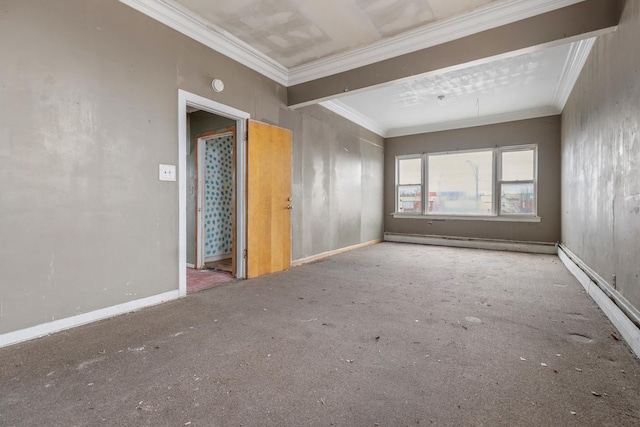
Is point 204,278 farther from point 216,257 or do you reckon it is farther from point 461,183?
point 461,183

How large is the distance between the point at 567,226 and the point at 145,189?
20.5 feet

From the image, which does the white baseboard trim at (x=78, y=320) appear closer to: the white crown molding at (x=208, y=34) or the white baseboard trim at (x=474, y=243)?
the white crown molding at (x=208, y=34)

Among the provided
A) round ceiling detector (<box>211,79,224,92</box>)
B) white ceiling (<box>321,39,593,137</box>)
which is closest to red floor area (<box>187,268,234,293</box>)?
round ceiling detector (<box>211,79,224,92</box>)

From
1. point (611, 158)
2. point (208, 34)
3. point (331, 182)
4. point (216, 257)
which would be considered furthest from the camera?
point (331, 182)

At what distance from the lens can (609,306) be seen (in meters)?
2.45

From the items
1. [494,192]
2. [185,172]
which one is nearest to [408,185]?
[494,192]

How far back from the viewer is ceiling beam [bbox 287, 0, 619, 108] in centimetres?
261

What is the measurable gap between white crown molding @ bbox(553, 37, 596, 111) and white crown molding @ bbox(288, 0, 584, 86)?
1.10 meters

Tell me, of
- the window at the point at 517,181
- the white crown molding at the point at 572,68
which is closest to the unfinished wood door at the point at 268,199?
the white crown molding at the point at 572,68

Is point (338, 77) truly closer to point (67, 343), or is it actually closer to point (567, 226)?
point (67, 343)

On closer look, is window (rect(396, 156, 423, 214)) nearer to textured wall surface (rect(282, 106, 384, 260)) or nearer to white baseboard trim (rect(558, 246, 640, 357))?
textured wall surface (rect(282, 106, 384, 260))

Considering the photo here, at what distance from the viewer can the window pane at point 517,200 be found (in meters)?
6.13

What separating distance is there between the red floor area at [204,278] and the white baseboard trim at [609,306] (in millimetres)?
3754

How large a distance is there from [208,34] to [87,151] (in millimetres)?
1859
